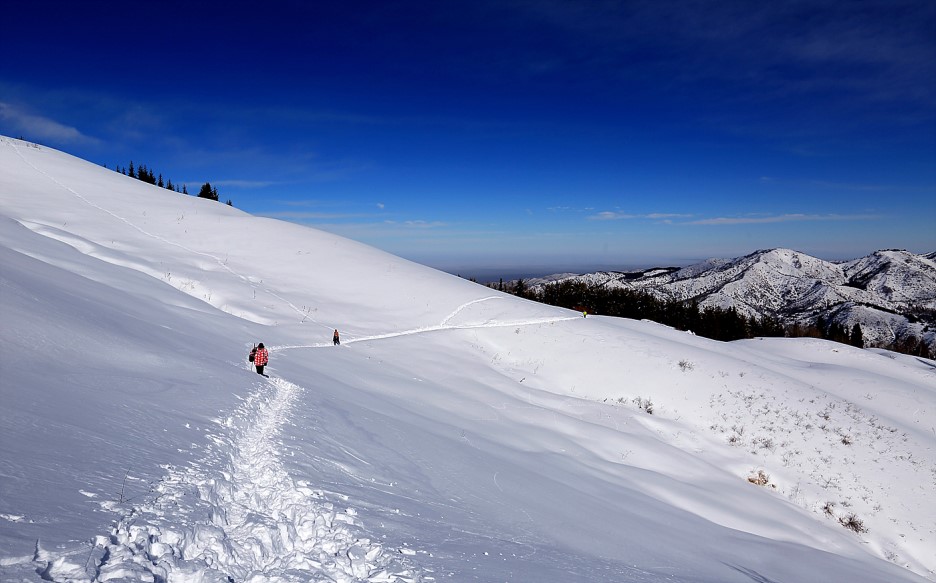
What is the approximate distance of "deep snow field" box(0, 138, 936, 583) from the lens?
4902 mm

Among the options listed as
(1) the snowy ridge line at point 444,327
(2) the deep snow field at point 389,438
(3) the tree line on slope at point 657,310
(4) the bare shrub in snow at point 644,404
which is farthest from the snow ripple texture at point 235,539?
(3) the tree line on slope at point 657,310

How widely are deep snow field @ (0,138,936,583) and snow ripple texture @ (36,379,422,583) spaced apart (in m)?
0.03

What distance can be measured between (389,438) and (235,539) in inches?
225

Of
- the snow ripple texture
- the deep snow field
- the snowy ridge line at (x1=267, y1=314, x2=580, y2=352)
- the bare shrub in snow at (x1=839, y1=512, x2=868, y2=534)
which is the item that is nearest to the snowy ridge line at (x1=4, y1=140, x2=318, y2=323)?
the deep snow field

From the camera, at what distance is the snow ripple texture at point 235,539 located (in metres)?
3.76

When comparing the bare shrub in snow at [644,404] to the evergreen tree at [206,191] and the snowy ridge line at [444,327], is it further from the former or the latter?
the evergreen tree at [206,191]

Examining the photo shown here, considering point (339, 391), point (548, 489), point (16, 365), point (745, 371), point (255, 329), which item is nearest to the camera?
point (16, 365)

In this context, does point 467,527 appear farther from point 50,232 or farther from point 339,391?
point 50,232

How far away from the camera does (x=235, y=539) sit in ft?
16.1

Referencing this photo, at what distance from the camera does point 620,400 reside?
2148 centimetres

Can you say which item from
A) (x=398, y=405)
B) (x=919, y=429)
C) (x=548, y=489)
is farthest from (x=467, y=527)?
(x=919, y=429)

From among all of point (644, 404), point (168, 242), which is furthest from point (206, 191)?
point (644, 404)

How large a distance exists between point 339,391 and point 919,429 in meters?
29.3

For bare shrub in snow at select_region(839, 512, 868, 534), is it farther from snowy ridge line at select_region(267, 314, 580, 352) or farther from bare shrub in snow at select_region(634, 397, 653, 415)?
snowy ridge line at select_region(267, 314, 580, 352)
